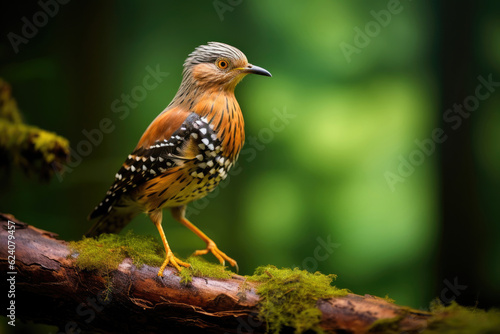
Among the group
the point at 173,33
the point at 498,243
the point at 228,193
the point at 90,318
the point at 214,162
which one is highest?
the point at 173,33

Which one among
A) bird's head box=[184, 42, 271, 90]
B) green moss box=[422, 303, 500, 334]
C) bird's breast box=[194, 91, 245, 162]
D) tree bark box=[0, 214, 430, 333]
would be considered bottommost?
tree bark box=[0, 214, 430, 333]

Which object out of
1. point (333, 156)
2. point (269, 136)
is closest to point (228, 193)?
point (269, 136)

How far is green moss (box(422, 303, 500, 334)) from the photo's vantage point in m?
1.81

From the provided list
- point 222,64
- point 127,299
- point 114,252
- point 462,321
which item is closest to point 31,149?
point 114,252

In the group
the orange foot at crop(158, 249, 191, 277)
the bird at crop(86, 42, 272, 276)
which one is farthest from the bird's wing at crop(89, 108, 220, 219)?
the orange foot at crop(158, 249, 191, 277)

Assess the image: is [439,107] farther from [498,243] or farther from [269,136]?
[269,136]

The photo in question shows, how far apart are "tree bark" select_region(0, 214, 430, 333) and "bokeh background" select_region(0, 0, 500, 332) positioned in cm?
164

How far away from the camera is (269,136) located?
4.37 metres

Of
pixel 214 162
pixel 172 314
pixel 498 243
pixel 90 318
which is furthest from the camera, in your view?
pixel 498 243

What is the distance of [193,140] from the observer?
109 inches

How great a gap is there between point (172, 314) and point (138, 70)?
282cm

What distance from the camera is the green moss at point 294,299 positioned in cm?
215

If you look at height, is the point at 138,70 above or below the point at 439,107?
below

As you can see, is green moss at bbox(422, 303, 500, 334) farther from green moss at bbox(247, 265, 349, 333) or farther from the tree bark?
green moss at bbox(247, 265, 349, 333)
